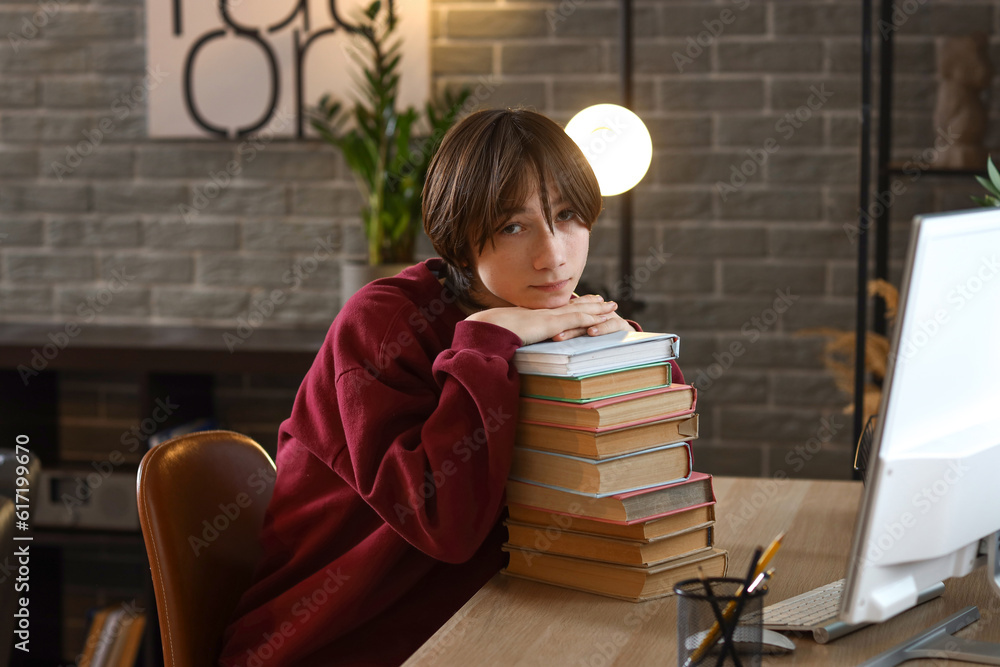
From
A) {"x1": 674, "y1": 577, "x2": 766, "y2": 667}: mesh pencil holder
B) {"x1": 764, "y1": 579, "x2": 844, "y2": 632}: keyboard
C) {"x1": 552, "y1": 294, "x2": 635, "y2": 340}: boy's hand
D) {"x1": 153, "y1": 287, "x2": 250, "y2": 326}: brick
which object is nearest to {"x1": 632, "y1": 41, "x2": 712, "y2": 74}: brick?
{"x1": 153, "y1": 287, "x2": 250, "y2": 326}: brick

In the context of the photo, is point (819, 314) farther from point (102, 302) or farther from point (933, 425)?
point (102, 302)

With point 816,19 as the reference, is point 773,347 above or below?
below

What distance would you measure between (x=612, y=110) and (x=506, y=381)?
0.65 m

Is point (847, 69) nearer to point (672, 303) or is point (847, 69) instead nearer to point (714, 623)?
point (672, 303)

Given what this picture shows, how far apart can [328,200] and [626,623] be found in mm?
1853

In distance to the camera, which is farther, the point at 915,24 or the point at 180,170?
the point at 180,170

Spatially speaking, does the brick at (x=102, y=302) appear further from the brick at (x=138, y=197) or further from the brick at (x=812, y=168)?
the brick at (x=812, y=168)

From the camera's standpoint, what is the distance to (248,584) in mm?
1227

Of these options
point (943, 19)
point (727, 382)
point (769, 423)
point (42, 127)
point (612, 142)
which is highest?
point (943, 19)

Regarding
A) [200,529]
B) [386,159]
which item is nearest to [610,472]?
[200,529]

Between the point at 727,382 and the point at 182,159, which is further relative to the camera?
the point at 182,159

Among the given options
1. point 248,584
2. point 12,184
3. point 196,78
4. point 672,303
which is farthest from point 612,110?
point 12,184

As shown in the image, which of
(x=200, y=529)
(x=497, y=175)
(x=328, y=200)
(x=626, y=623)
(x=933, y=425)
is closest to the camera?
(x=933, y=425)

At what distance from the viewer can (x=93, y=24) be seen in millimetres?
2574
